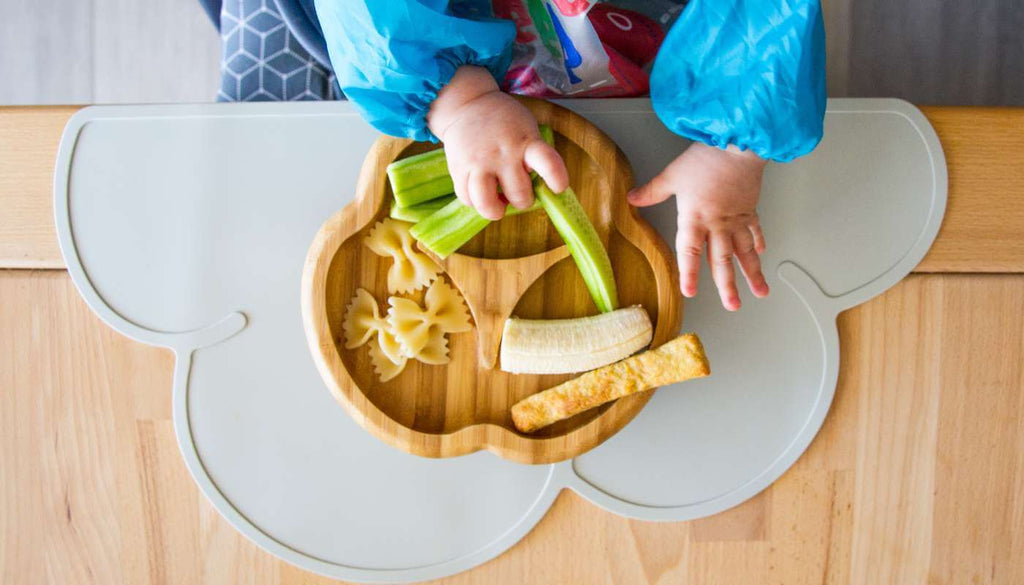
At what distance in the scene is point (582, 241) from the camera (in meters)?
0.57

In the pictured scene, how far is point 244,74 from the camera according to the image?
69 centimetres

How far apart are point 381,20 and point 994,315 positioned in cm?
55

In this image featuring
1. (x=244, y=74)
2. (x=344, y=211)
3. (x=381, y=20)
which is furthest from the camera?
(x=244, y=74)

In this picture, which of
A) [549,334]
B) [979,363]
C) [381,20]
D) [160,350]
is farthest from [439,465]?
[979,363]

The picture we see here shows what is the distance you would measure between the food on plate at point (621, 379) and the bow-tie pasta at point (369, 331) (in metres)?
0.12

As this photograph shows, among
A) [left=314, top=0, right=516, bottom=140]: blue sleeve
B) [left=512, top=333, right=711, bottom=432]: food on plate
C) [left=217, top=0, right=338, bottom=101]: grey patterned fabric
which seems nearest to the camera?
[left=314, top=0, right=516, bottom=140]: blue sleeve

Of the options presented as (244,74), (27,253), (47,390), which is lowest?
(47,390)

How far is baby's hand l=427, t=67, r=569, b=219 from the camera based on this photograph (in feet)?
1.69

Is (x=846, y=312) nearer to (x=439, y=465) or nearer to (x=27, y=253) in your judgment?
(x=439, y=465)

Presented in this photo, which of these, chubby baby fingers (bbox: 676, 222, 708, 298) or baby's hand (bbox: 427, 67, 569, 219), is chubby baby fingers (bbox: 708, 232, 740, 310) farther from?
baby's hand (bbox: 427, 67, 569, 219)

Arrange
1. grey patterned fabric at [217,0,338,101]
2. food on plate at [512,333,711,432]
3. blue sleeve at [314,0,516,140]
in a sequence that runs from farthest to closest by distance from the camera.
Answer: grey patterned fabric at [217,0,338,101]
food on plate at [512,333,711,432]
blue sleeve at [314,0,516,140]

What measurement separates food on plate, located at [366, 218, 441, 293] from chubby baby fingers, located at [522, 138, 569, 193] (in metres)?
0.13

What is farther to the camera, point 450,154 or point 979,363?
point 979,363

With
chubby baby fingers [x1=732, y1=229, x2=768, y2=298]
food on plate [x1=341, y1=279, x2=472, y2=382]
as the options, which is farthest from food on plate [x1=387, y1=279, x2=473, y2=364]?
chubby baby fingers [x1=732, y1=229, x2=768, y2=298]
